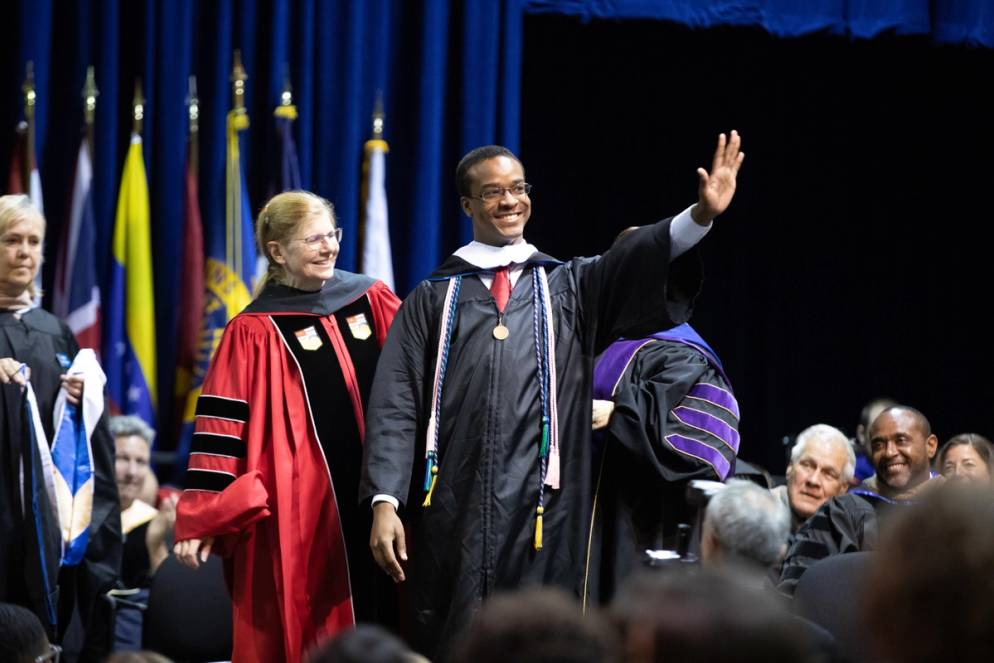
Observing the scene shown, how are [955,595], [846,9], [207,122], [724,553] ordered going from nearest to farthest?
[955,595], [724,553], [207,122], [846,9]

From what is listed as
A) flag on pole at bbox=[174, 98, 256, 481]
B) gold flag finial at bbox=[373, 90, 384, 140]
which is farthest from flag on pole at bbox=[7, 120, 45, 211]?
gold flag finial at bbox=[373, 90, 384, 140]

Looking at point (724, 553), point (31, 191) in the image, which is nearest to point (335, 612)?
point (724, 553)

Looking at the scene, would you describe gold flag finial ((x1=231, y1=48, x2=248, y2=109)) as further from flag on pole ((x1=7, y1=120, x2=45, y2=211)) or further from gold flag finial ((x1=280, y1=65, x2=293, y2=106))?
flag on pole ((x1=7, y1=120, x2=45, y2=211))

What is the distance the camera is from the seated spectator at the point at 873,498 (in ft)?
15.7

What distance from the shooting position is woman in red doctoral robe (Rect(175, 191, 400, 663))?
4.15 m

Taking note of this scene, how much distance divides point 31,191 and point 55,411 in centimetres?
247

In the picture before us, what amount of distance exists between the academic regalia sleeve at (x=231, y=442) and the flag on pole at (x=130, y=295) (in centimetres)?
322

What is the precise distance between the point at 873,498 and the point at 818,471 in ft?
2.00

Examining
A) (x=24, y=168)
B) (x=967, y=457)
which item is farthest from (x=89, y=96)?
(x=967, y=457)

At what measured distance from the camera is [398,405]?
3.93 metres

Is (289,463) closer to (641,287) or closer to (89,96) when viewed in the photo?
(641,287)

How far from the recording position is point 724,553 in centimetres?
253

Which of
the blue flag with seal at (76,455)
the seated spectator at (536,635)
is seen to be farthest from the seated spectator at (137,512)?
the seated spectator at (536,635)

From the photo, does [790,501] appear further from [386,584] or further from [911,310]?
[911,310]
